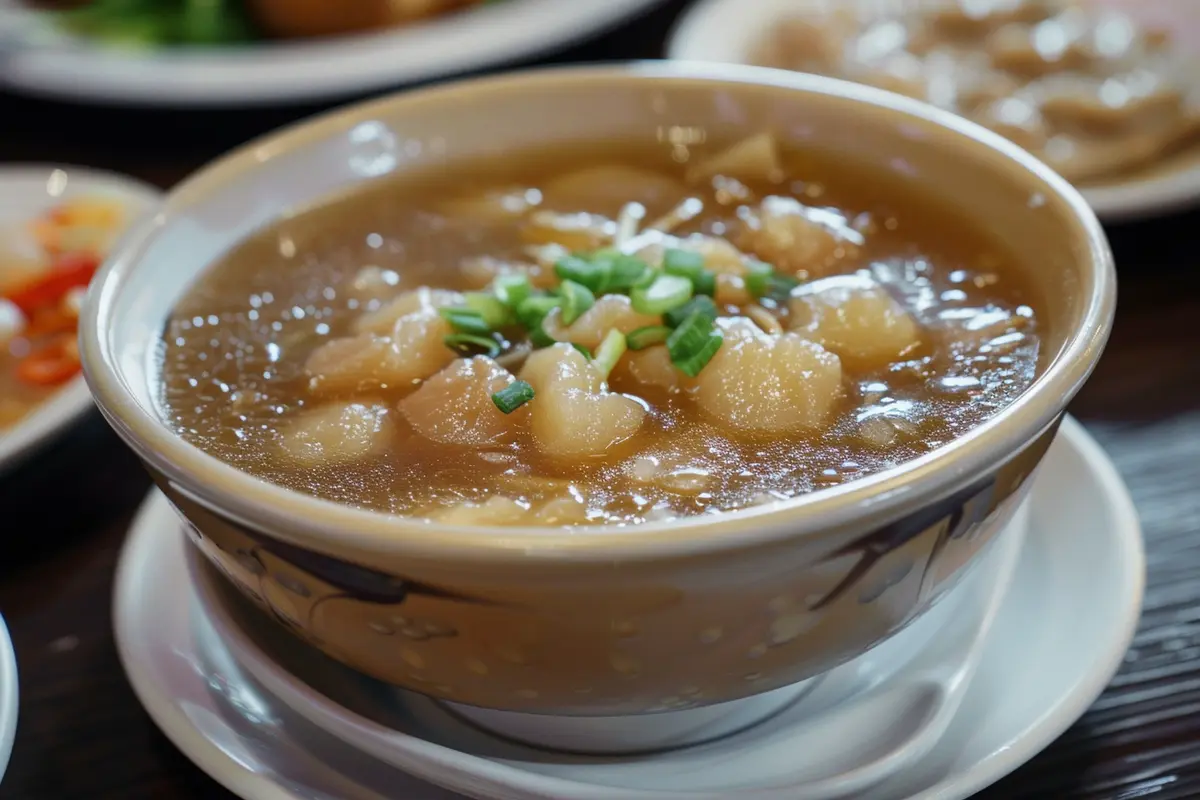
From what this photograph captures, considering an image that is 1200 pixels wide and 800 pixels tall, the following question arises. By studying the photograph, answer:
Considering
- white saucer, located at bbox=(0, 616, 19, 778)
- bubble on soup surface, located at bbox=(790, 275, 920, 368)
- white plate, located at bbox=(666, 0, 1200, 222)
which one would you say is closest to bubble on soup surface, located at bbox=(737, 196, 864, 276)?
bubble on soup surface, located at bbox=(790, 275, 920, 368)

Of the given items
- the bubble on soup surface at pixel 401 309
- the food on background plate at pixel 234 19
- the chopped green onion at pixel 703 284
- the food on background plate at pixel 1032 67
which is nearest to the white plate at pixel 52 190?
the food on background plate at pixel 234 19

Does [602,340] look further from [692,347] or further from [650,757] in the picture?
[650,757]

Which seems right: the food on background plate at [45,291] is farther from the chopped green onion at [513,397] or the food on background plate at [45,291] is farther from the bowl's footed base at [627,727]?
the bowl's footed base at [627,727]

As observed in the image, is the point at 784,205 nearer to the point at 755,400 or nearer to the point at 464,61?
the point at 755,400

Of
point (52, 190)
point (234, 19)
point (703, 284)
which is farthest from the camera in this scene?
point (234, 19)

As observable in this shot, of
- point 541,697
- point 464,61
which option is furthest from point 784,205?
point 464,61

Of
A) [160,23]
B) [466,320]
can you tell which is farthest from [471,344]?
[160,23]

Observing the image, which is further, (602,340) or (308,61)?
(308,61)
